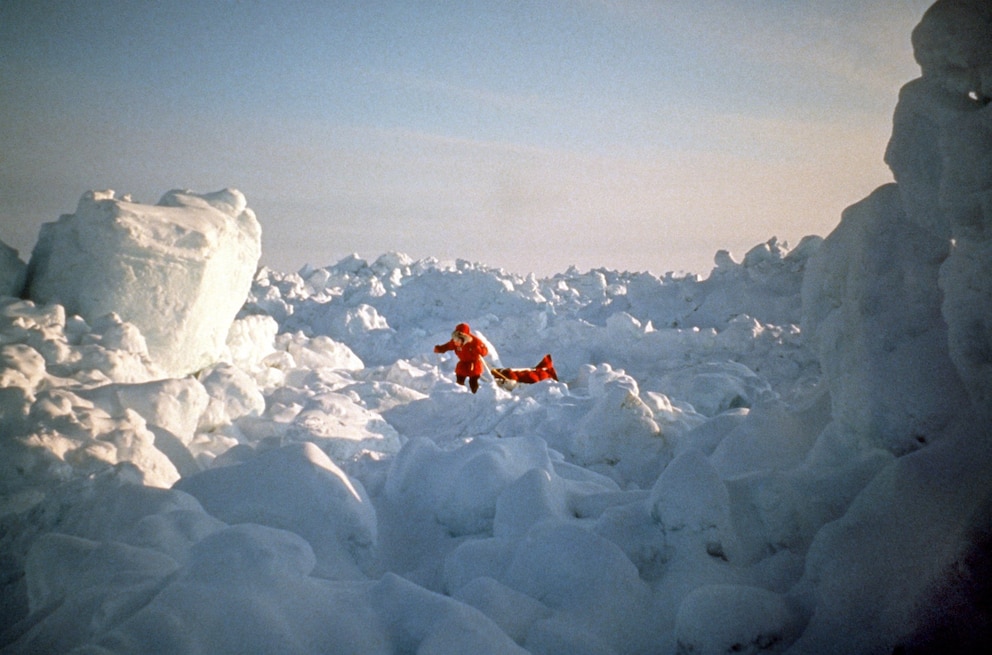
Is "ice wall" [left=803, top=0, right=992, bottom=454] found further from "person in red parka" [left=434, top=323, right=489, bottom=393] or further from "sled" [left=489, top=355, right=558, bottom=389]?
"sled" [left=489, top=355, right=558, bottom=389]

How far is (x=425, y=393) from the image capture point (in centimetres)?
761

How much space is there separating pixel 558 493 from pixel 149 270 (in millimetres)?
4574

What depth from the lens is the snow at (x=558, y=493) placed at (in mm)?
1737

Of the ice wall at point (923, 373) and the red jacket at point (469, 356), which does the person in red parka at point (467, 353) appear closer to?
the red jacket at point (469, 356)

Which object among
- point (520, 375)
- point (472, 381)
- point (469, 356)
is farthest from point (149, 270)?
point (520, 375)

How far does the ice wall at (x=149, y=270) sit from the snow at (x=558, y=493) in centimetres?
4

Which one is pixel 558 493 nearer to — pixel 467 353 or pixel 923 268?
pixel 923 268

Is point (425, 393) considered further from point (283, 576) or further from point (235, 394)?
point (283, 576)

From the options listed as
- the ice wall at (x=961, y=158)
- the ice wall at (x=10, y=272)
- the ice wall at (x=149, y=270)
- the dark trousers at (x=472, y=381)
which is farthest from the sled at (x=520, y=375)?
the ice wall at (x=961, y=158)

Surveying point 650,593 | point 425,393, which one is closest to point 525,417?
point 425,393

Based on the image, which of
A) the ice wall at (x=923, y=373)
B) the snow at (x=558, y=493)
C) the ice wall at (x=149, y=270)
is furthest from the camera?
the ice wall at (x=149, y=270)

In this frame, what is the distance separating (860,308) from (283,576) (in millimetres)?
2633

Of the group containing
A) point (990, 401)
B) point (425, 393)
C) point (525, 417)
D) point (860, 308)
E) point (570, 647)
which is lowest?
point (425, 393)

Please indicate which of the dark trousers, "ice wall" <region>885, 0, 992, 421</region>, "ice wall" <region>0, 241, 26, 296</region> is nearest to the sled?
the dark trousers
